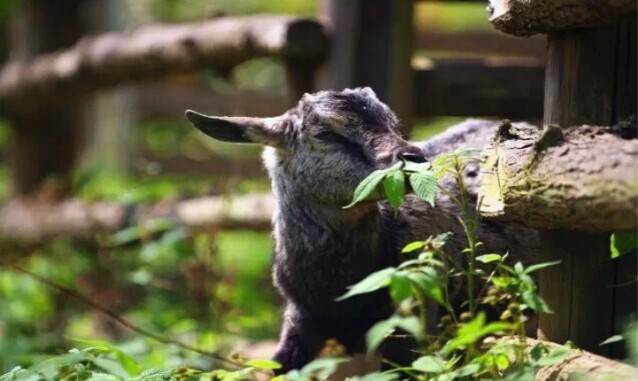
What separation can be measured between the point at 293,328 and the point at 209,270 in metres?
1.80

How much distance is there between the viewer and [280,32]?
6520 mm

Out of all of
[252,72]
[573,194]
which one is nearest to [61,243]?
[573,194]

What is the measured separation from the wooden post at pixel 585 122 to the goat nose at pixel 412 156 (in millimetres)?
639

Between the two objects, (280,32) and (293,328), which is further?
(280,32)

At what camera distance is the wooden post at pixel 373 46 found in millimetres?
6562

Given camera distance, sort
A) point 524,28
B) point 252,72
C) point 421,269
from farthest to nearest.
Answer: point 252,72 → point 524,28 → point 421,269

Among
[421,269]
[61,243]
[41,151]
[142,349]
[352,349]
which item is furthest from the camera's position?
[41,151]

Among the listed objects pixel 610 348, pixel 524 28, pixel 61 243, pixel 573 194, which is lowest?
pixel 61 243

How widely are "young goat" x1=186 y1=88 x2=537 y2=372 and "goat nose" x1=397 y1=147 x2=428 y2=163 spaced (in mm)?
205

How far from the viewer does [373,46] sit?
6621mm

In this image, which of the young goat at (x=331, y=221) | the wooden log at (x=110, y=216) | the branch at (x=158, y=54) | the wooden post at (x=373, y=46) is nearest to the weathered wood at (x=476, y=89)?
the wooden post at (x=373, y=46)

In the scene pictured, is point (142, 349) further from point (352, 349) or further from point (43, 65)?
point (43, 65)

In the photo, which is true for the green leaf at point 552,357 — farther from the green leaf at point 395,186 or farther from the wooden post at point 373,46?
the wooden post at point 373,46

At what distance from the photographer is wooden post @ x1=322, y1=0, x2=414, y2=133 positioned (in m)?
6.56
